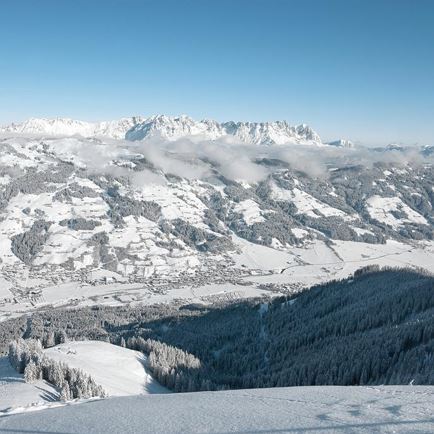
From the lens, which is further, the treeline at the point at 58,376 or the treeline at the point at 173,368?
the treeline at the point at 173,368

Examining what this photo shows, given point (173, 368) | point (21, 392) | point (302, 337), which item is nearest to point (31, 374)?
point (21, 392)

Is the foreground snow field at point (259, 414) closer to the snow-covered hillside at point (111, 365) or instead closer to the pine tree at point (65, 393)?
the pine tree at point (65, 393)

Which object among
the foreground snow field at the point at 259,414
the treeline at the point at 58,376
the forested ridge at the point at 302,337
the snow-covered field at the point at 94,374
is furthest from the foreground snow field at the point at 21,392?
the forested ridge at the point at 302,337

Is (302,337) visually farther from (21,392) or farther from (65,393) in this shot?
(21,392)

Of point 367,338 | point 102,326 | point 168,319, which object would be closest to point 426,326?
point 367,338

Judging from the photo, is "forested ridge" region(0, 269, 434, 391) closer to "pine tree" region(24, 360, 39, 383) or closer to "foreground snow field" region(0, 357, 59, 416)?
"pine tree" region(24, 360, 39, 383)

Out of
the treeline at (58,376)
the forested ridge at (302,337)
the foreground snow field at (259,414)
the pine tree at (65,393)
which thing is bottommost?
the forested ridge at (302,337)

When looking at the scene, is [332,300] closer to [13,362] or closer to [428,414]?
[13,362]
